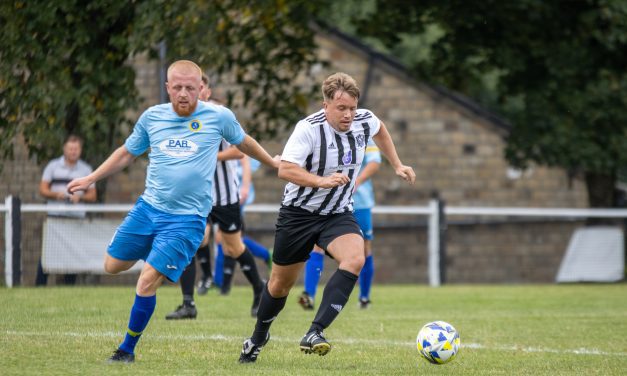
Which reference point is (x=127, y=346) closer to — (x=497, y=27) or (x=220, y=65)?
(x=220, y=65)

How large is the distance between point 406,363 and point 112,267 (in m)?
2.23

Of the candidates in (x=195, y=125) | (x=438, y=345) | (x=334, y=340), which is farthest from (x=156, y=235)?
(x=334, y=340)

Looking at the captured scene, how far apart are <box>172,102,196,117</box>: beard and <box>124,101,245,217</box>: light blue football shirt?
0.12ft

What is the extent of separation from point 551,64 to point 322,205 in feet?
44.2

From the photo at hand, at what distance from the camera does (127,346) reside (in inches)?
301

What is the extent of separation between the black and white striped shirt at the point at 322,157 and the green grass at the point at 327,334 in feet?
3.76

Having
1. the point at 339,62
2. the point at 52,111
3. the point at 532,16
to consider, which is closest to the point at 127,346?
the point at 52,111

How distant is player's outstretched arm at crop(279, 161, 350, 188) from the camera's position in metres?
7.40

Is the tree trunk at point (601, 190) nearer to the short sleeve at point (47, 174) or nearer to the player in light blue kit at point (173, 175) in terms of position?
the short sleeve at point (47, 174)

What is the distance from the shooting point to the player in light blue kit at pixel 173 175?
7863 mm

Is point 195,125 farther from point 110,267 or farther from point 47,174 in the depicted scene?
point 47,174

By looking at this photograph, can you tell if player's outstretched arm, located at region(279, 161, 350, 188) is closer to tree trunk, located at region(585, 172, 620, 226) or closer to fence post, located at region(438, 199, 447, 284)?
fence post, located at region(438, 199, 447, 284)

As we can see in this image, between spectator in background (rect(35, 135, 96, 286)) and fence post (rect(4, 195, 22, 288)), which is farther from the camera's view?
fence post (rect(4, 195, 22, 288))

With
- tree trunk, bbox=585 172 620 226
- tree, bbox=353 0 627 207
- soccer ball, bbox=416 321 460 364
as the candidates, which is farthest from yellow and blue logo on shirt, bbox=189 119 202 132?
tree trunk, bbox=585 172 620 226
